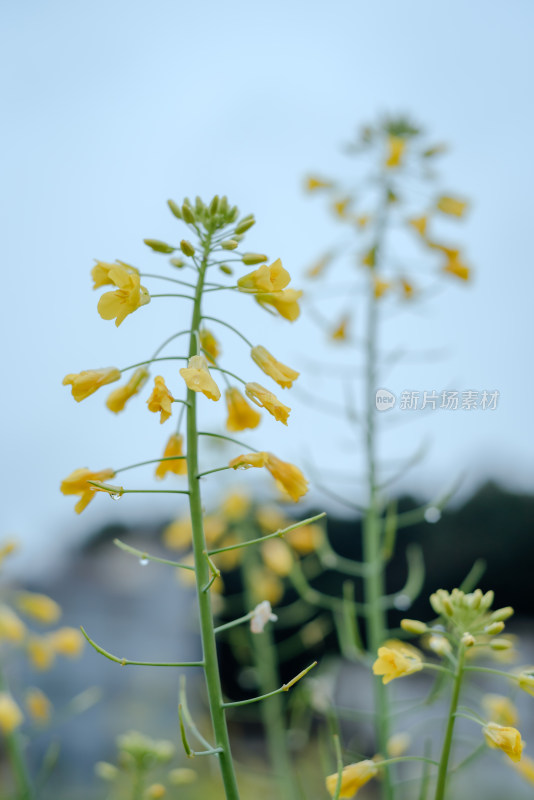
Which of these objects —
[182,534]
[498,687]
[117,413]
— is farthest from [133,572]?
Result: [117,413]

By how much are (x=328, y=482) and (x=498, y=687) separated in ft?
10.9

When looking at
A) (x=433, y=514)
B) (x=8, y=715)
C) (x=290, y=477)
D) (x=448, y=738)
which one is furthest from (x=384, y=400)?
(x=8, y=715)

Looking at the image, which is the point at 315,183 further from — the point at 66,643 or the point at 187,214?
the point at 66,643

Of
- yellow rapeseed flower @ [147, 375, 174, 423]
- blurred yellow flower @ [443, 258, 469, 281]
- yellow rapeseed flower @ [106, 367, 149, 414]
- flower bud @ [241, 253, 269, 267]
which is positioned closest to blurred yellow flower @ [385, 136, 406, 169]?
blurred yellow flower @ [443, 258, 469, 281]

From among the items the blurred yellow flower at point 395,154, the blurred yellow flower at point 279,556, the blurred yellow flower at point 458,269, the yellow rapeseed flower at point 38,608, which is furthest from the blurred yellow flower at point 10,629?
the blurred yellow flower at point 395,154

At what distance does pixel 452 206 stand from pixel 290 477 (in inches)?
49.5

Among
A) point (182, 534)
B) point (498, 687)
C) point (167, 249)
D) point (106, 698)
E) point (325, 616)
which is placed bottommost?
point (106, 698)

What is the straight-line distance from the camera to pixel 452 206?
194 centimetres

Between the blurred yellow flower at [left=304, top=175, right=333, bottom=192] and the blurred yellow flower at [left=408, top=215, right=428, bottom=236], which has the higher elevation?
the blurred yellow flower at [left=304, top=175, right=333, bottom=192]

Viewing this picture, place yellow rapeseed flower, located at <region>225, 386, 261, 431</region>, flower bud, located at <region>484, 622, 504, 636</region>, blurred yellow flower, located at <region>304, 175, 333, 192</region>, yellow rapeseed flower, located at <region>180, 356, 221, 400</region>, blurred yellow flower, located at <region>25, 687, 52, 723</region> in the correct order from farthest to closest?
blurred yellow flower, located at <region>304, 175, 333, 192</region>, blurred yellow flower, located at <region>25, 687, 52, 723</region>, yellow rapeseed flower, located at <region>225, 386, 261, 431</region>, flower bud, located at <region>484, 622, 504, 636</region>, yellow rapeseed flower, located at <region>180, 356, 221, 400</region>

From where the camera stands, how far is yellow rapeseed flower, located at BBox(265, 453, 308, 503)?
933 millimetres

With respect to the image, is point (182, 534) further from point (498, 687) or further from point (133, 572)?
point (133, 572)

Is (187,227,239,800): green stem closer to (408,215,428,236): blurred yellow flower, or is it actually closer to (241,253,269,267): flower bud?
(241,253,269,267): flower bud

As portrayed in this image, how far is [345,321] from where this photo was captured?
195 cm
